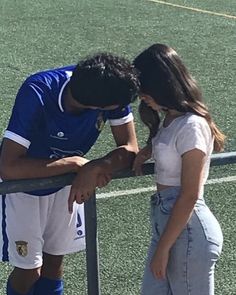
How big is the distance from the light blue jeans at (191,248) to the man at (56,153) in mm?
253

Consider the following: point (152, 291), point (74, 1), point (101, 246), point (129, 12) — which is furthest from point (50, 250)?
point (74, 1)

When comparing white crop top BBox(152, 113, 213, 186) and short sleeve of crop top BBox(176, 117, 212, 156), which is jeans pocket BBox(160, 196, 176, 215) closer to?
white crop top BBox(152, 113, 213, 186)

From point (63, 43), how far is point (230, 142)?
4.48m

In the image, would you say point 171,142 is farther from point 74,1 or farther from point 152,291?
point 74,1

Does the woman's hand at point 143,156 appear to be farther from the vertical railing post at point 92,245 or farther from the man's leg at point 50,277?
the man's leg at point 50,277

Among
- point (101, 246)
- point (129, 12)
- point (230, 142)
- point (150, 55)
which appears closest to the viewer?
point (150, 55)

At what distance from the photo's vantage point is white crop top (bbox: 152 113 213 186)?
10.8 feet

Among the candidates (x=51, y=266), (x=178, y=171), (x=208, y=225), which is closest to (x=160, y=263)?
(x=208, y=225)

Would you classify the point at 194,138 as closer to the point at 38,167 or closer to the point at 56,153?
the point at 38,167

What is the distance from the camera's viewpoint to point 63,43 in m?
11.5

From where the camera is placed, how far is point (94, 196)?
10.6ft

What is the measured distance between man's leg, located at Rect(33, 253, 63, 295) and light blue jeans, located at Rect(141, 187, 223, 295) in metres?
0.77

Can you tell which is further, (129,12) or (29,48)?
(129,12)

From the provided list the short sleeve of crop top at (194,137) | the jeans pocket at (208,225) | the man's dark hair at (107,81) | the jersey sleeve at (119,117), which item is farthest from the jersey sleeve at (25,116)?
the jeans pocket at (208,225)
